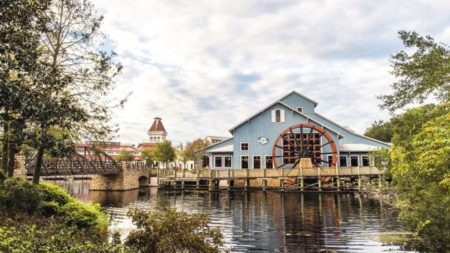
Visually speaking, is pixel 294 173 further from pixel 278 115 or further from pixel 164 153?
pixel 164 153

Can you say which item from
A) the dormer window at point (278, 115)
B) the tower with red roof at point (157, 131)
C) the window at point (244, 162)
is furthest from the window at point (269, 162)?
the tower with red roof at point (157, 131)

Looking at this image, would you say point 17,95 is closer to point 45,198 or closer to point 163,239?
point 45,198

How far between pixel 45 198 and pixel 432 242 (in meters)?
13.3

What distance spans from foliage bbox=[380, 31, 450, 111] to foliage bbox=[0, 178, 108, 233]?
47.1 ft

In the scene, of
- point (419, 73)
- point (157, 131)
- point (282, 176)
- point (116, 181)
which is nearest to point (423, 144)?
point (419, 73)

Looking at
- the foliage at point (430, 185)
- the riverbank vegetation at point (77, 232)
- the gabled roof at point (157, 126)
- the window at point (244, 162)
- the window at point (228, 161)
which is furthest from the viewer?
the gabled roof at point (157, 126)

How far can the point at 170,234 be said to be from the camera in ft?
26.5

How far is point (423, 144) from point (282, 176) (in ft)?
83.8

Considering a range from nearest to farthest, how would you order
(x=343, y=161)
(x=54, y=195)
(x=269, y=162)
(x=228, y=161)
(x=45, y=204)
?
(x=45, y=204), (x=54, y=195), (x=269, y=162), (x=343, y=161), (x=228, y=161)

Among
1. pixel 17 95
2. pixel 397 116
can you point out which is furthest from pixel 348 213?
pixel 17 95

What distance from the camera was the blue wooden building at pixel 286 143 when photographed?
139 feet

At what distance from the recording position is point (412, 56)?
17.0 metres

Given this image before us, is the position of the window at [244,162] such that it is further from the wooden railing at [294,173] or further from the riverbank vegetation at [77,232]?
the riverbank vegetation at [77,232]

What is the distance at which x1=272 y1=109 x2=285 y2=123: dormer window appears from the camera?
42.9 m
